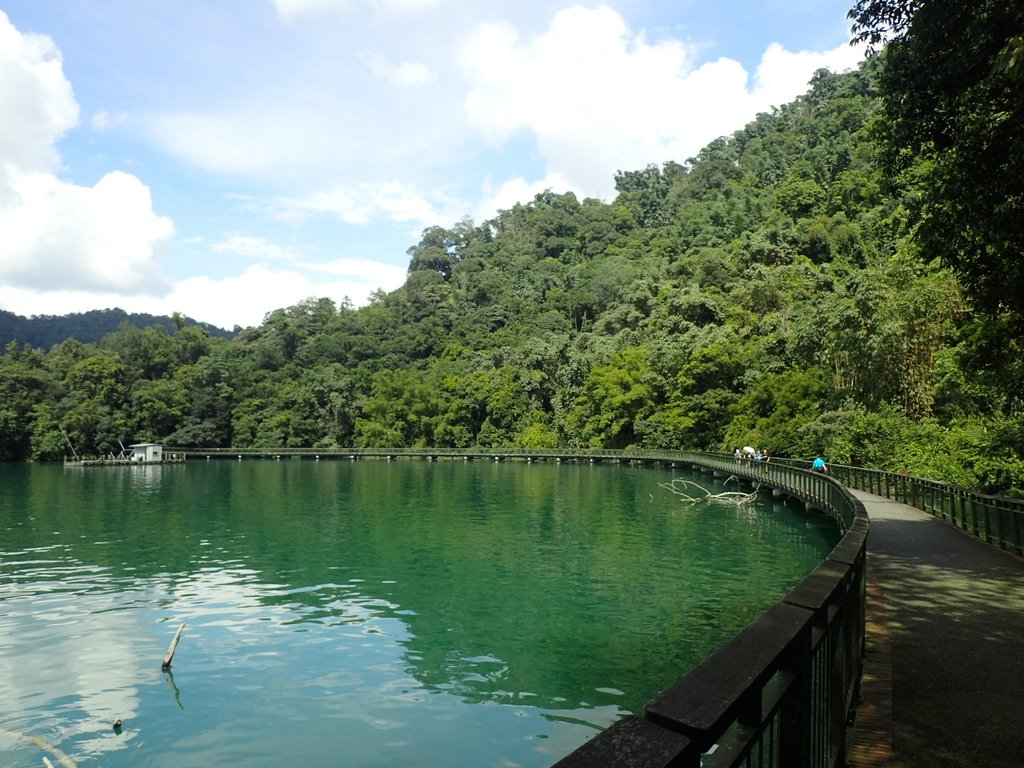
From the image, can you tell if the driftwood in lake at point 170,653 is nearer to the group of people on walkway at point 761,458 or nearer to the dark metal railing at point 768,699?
the dark metal railing at point 768,699

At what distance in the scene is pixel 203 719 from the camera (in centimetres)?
903

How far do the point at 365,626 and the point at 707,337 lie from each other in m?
45.4

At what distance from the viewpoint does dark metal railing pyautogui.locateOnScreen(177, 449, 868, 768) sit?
1.36 metres

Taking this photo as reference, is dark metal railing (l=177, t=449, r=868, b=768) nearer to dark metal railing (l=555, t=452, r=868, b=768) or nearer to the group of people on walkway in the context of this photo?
dark metal railing (l=555, t=452, r=868, b=768)

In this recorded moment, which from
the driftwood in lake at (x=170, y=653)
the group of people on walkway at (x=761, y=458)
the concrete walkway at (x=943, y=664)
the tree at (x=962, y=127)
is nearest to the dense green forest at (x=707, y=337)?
the tree at (x=962, y=127)

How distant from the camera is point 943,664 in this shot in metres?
5.57

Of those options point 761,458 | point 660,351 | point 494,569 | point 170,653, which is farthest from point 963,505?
point 660,351

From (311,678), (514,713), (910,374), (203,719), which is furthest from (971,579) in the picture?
(910,374)

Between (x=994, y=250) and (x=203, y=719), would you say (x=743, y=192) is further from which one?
(x=203, y=719)

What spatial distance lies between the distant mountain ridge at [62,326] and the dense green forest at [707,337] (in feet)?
209

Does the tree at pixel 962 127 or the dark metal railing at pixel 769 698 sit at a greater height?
the tree at pixel 962 127

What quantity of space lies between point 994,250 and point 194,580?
17261 mm

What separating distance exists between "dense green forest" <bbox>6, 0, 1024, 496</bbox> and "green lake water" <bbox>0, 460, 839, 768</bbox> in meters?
7.00

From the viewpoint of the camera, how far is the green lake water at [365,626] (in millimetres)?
8625
